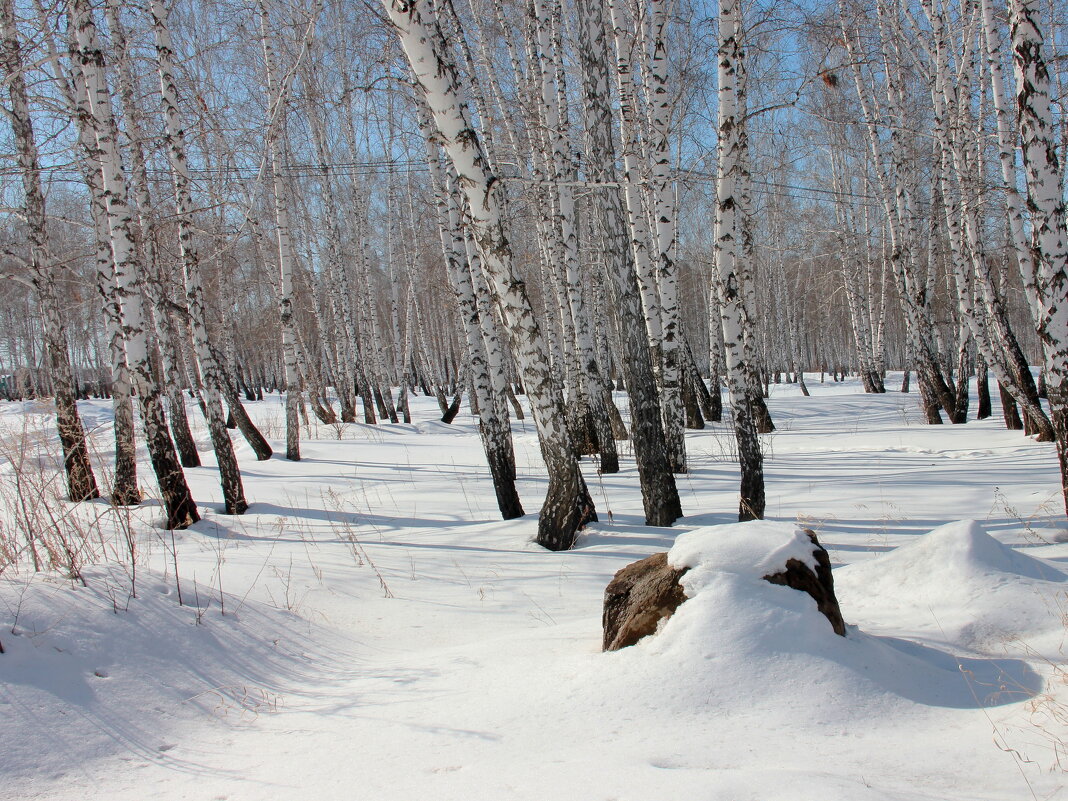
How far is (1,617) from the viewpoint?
9.73 feet

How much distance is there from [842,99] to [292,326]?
42.4 feet

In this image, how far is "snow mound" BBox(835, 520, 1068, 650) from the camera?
3.16m

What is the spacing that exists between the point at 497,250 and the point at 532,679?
127 inches

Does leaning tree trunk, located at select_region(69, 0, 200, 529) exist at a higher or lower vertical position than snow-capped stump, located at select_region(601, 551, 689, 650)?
higher

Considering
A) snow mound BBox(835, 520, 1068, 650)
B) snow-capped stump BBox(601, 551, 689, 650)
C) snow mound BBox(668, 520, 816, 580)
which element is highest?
snow mound BBox(668, 520, 816, 580)

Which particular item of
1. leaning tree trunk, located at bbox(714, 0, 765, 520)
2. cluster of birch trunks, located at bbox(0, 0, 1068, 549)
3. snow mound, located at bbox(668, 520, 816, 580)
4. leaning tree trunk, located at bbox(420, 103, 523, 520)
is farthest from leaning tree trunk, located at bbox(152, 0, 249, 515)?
snow mound, located at bbox(668, 520, 816, 580)

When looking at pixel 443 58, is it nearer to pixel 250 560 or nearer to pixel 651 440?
pixel 651 440

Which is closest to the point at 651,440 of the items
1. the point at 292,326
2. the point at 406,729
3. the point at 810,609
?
the point at 810,609

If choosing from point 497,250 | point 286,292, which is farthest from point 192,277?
point 497,250

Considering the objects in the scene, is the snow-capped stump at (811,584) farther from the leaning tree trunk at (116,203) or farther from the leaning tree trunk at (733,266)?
the leaning tree trunk at (116,203)

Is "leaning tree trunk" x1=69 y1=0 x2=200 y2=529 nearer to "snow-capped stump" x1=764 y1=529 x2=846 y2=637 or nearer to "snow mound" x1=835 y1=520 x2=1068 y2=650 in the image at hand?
"snow-capped stump" x1=764 y1=529 x2=846 y2=637

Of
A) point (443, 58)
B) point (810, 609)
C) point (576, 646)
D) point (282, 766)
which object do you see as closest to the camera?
point (282, 766)

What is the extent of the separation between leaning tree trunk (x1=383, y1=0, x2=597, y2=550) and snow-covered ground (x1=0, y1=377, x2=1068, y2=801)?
1.24 ft

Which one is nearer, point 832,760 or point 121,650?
point 832,760
